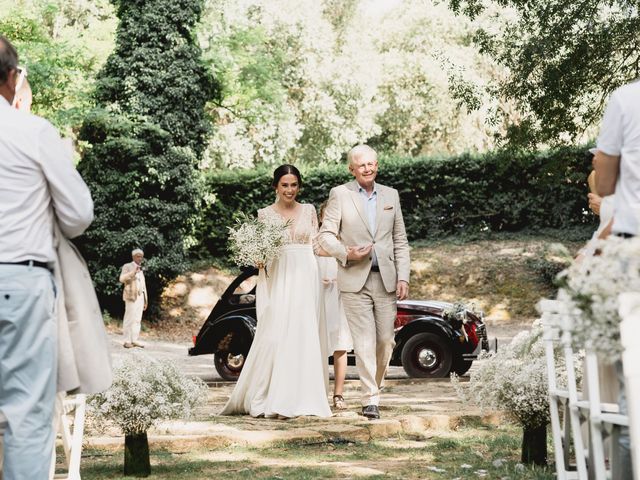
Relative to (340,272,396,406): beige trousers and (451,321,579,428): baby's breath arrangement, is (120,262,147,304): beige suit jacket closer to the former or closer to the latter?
(340,272,396,406): beige trousers

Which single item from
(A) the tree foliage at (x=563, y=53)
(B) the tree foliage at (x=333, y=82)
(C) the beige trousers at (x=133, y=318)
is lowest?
(C) the beige trousers at (x=133, y=318)

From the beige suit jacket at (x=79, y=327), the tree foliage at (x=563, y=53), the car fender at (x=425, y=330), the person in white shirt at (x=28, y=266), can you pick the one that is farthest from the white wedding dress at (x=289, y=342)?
the tree foliage at (x=563, y=53)

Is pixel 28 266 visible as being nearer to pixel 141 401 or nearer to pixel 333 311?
pixel 141 401

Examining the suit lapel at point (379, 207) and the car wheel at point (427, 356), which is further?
the car wheel at point (427, 356)

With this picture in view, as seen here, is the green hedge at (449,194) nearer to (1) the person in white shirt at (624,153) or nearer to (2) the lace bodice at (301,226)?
(2) the lace bodice at (301,226)

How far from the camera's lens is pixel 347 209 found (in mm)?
9414

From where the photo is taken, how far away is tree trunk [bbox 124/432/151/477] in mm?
6602

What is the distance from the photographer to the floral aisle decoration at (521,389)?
6.36m

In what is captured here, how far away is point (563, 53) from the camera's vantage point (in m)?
17.6

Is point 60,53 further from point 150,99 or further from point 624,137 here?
point 624,137

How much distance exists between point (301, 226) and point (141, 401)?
12.4ft

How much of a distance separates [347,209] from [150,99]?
1982 centimetres

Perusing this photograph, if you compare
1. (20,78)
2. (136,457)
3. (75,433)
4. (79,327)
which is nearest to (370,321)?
(136,457)

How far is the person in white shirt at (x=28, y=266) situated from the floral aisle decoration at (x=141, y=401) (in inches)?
94.0
